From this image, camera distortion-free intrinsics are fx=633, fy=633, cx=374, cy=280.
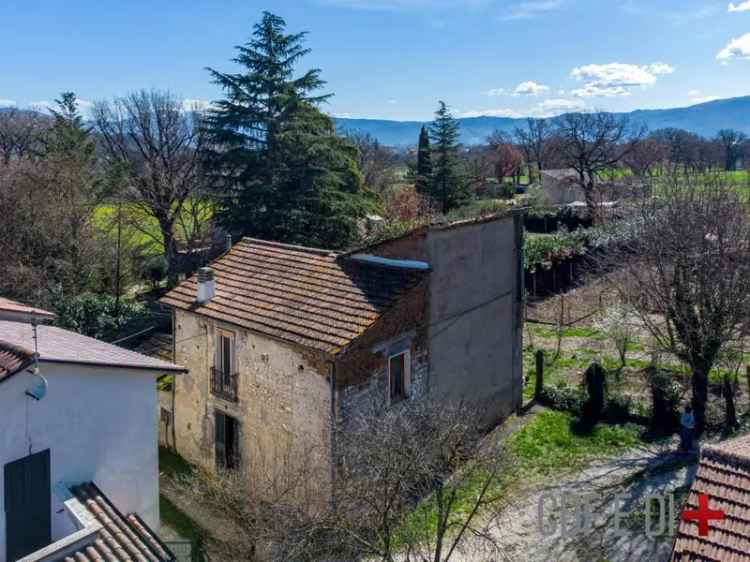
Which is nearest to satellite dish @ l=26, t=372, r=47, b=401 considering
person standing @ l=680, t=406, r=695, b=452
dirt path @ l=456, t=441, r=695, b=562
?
dirt path @ l=456, t=441, r=695, b=562

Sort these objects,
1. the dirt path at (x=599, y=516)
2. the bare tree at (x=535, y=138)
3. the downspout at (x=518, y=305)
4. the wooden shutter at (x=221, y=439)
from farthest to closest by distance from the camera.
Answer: the bare tree at (x=535, y=138) < the downspout at (x=518, y=305) < the wooden shutter at (x=221, y=439) < the dirt path at (x=599, y=516)

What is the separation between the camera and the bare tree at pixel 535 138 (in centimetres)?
9924

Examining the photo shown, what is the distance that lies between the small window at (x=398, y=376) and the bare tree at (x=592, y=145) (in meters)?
44.3

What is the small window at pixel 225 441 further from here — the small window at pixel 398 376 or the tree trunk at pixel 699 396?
the tree trunk at pixel 699 396

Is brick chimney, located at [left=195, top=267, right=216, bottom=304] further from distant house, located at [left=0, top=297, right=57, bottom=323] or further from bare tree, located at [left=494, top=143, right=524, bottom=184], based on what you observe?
bare tree, located at [left=494, top=143, right=524, bottom=184]

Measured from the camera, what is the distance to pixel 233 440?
52.3 feet

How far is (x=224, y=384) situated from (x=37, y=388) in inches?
262

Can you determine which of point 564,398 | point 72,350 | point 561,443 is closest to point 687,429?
point 561,443

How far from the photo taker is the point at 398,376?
50.1 ft

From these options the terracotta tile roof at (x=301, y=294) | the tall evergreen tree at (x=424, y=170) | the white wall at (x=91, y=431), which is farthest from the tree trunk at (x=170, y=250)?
the white wall at (x=91, y=431)

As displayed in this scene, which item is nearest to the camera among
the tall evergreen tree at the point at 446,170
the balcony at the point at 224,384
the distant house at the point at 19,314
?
the distant house at the point at 19,314

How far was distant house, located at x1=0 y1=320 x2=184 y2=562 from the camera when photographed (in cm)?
923

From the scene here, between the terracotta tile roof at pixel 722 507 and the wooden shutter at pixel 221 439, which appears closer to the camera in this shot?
the terracotta tile roof at pixel 722 507

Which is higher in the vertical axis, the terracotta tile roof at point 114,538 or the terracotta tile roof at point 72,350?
the terracotta tile roof at point 72,350
